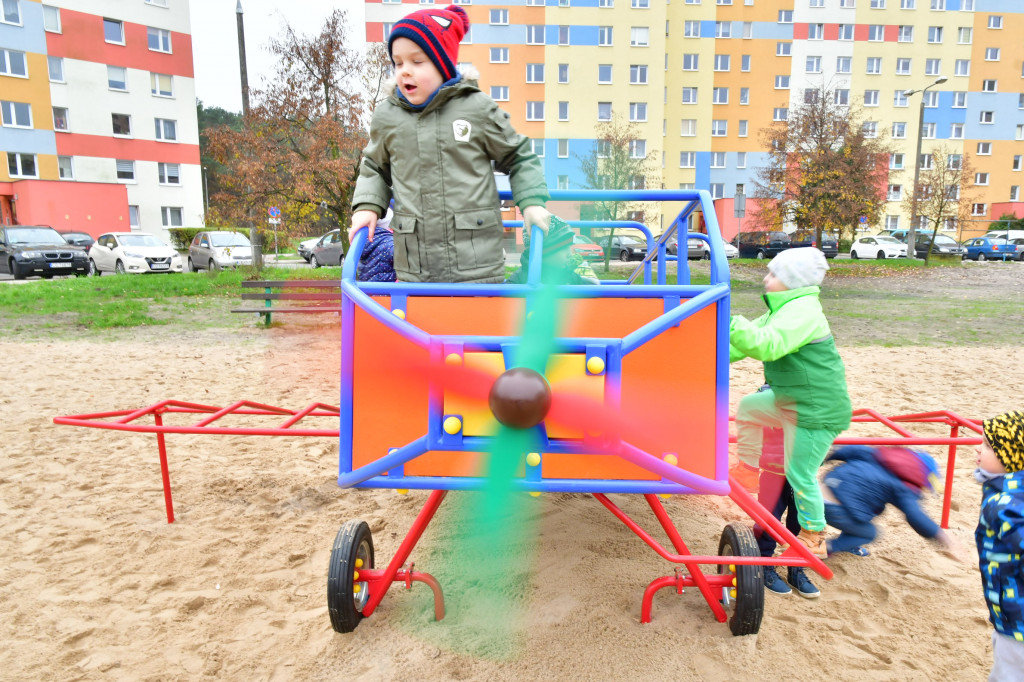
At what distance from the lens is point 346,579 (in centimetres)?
237

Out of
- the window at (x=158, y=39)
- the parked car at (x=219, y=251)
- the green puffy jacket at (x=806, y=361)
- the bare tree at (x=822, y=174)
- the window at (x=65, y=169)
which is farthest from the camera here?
the window at (x=158, y=39)

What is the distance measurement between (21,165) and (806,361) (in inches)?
1432

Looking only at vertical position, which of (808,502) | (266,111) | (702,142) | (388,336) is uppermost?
(702,142)

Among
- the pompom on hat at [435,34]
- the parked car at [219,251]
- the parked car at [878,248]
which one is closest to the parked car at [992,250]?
the parked car at [878,248]

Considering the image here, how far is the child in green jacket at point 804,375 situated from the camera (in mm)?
2574

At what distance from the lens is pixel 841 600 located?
2.73 meters

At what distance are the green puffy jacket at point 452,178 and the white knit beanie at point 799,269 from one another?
1.02m

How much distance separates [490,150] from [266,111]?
41.4ft

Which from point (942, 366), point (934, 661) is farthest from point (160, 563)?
point (942, 366)

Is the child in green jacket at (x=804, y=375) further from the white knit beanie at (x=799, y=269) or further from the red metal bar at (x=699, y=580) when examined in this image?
the red metal bar at (x=699, y=580)

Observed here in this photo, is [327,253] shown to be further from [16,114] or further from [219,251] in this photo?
[16,114]

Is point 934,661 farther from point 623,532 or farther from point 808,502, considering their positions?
point 623,532

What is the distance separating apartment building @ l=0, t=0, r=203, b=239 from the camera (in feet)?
94.5

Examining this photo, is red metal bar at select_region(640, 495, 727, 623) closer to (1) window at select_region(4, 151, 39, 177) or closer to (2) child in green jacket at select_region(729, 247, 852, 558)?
(2) child in green jacket at select_region(729, 247, 852, 558)
